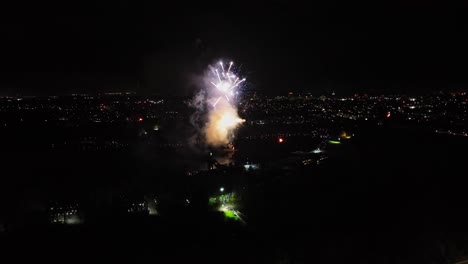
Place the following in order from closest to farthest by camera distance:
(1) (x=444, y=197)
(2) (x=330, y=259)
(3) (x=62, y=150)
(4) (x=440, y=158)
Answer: (2) (x=330, y=259) → (1) (x=444, y=197) → (4) (x=440, y=158) → (3) (x=62, y=150)

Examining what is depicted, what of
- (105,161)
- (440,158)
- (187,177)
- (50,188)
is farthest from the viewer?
A: (105,161)

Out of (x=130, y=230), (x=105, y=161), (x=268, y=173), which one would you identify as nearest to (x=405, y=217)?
(x=268, y=173)

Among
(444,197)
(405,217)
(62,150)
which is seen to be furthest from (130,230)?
(62,150)

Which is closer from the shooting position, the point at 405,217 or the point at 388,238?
the point at 388,238

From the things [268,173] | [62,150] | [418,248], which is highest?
[62,150]

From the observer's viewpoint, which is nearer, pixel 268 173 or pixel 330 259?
pixel 330 259

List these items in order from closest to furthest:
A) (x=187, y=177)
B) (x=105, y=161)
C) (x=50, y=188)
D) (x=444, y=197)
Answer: (x=444, y=197), (x=187, y=177), (x=50, y=188), (x=105, y=161)

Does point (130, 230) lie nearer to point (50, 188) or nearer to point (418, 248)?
point (418, 248)

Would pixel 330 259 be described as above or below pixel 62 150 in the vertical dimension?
below

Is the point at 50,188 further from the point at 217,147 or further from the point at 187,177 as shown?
the point at 217,147
